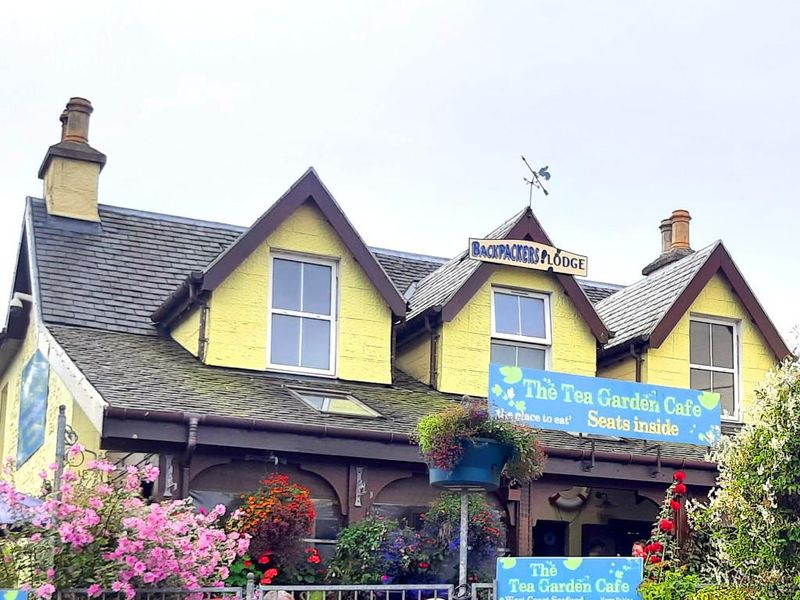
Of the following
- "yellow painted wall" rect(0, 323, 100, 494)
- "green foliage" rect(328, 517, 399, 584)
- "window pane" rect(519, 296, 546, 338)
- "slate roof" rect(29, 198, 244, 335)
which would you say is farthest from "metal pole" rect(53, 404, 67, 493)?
"window pane" rect(519, 296, 546, 338)

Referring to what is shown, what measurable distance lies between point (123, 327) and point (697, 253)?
29.5ft

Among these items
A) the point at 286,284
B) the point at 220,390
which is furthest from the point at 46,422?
the point at 286,284

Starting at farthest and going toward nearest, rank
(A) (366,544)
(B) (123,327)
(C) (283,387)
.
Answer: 1. (B) (123,327)
2. (C) (283,387)
3. (A) (366,544)

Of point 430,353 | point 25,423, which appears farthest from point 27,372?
point 430,353

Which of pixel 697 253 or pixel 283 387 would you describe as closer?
pixel 283 387

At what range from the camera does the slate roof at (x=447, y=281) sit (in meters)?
17.8

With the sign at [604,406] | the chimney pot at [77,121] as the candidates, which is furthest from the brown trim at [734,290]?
the chimney pot at [77,121]

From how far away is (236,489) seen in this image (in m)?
14.1

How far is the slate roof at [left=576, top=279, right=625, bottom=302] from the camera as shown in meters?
22.8

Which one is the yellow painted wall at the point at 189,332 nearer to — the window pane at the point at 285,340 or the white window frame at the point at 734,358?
the window pane at the point at 285,340

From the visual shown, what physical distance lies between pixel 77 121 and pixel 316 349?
226 inches

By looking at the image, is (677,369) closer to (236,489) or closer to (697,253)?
(697,253)

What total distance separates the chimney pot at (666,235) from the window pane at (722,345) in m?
3.99

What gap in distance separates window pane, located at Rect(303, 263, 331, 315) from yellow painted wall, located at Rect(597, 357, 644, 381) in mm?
4861
